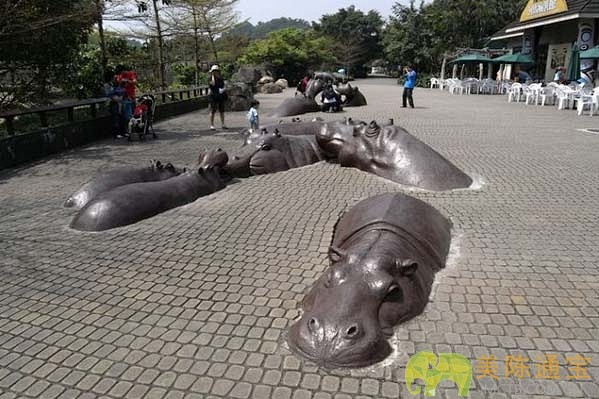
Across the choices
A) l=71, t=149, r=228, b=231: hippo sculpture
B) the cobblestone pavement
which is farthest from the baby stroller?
l=71, t=149, r=228, b=231: hippo sculpture

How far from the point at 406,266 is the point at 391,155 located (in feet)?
13.5

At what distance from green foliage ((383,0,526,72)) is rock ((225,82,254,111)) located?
976 inches

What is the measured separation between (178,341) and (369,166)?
4939mm

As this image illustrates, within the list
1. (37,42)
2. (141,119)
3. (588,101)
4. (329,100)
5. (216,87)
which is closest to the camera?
(37,42)

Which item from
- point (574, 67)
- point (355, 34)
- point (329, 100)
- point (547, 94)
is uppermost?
point (355, 34)

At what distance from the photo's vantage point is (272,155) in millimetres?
8023

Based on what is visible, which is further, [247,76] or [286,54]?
[286,54]

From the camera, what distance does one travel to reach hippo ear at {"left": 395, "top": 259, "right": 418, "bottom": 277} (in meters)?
3.39

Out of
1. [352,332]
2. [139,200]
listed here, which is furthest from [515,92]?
[352,332]

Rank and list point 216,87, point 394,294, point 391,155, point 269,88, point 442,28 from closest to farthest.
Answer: point 394,294, point 391,155, point 216,87, point 269,88, point 442,28

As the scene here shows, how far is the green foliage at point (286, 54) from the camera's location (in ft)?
130

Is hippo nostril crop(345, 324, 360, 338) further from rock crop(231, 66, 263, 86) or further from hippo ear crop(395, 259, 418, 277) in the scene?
rock crop(231, 66, 263, 86)

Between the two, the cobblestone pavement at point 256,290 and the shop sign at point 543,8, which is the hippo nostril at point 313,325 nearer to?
the cobblestone pavement at point 256,290

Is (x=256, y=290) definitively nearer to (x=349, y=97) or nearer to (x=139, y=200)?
(x=139, y=200)
